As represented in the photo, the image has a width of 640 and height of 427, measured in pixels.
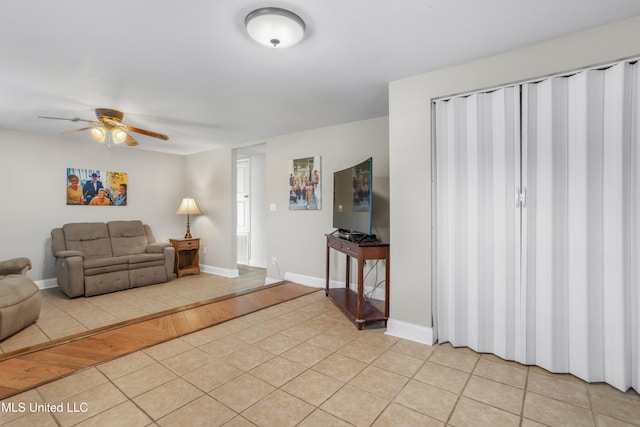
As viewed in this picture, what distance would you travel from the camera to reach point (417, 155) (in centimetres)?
260

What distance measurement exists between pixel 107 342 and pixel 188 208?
3.38 meters

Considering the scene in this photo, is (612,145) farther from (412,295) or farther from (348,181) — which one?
(348,181)

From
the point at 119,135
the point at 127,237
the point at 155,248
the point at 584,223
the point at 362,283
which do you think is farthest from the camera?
the point at 127,237

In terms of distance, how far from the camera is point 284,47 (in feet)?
6.84

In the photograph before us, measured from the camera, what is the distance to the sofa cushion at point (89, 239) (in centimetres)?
452

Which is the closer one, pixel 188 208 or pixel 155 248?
pixel 155 248

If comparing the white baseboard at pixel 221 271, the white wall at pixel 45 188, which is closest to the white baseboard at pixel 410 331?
the white baseboard at pixel 221 271

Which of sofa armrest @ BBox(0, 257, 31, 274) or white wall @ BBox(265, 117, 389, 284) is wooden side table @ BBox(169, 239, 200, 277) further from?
sofa armrest @ BBox(0, 257, 31, 274)

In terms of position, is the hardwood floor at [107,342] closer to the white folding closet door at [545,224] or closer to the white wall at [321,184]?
the white wall at [321,184]

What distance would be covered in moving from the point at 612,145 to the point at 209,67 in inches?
112

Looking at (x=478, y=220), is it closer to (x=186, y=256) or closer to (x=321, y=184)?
(x=321, y=184)

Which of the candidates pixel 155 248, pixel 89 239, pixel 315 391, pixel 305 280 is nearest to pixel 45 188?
pixel 89 239

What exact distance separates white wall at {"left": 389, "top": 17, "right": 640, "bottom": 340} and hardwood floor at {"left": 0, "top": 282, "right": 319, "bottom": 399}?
5.30ft

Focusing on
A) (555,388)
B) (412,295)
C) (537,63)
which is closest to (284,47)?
(537,63)
